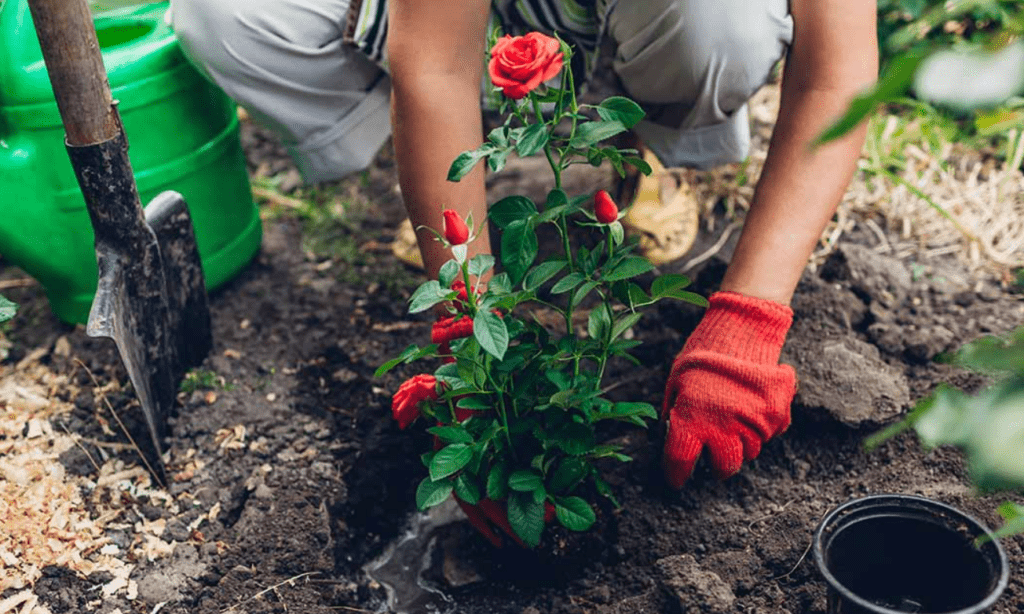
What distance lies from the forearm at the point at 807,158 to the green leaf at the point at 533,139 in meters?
0.55

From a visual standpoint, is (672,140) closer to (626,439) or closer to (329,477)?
(626,439)

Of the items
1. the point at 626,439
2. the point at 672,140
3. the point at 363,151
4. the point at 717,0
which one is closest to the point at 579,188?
the point at 672,140

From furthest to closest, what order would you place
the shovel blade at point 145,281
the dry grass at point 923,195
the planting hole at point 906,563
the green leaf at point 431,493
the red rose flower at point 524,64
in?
the dry grass at point 923,195
the shovel blade at point 145,281
the green leaf at point 431,493
the planting hole at point 906,563
the red rose flower at point 524,64

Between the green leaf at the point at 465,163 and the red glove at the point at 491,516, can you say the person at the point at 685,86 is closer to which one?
the red glove at the point at 491,516

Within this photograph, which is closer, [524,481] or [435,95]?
[524,481]

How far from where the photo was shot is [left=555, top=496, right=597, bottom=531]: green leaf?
4.59ft

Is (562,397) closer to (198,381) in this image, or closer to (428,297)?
(428,297)

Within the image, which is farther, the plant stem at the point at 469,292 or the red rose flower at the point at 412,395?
the red rose flower at the point at 412,395

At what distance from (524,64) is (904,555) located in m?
0.84

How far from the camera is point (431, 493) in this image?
1.36m

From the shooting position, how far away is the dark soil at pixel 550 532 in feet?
5.00

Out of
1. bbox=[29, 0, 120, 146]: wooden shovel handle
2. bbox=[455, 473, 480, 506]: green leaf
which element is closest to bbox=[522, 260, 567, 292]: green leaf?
bbox=[455, 473, 480, 506]: green leaf

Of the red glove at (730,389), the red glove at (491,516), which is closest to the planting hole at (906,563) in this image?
the red glove at (730,389)

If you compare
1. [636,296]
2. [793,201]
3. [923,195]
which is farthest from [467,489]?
[923,195]
